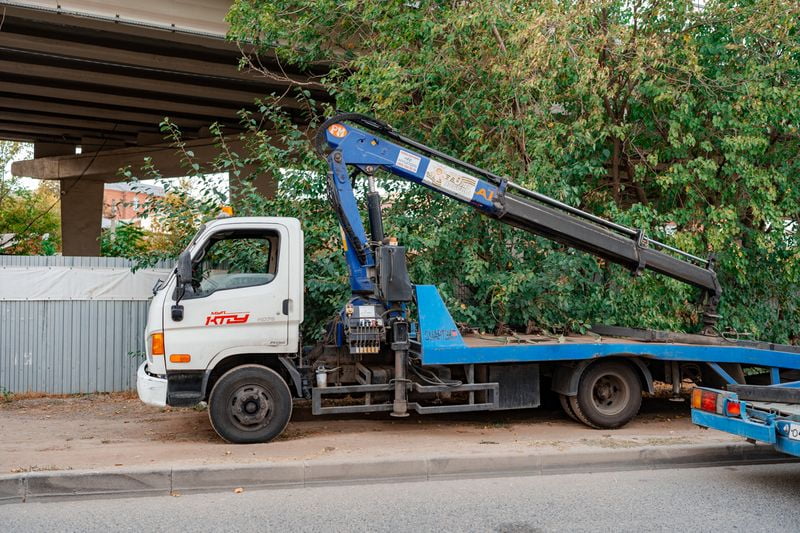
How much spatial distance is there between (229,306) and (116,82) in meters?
14.4

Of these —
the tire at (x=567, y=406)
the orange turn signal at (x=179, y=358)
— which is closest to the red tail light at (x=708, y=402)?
the tire at (x=567, y=406)

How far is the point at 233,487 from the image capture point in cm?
653

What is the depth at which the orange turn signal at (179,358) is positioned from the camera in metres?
7.59

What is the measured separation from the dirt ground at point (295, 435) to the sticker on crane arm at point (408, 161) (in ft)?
10.4

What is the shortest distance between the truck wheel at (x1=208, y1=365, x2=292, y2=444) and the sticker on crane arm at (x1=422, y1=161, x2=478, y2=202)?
291cm

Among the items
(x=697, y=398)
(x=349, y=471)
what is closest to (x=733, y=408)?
(x=697, y=398)

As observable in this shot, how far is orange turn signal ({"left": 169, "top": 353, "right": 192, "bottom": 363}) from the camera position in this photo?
759 cm

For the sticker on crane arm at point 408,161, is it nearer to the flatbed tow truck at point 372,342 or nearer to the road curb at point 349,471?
the flatbed tow truck at point 372,342

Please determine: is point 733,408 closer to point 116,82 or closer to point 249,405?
point 249,405

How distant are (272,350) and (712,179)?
7073 millimetres

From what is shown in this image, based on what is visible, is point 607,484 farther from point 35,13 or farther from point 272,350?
point 35,13

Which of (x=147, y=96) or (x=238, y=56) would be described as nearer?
(x=238, y=56)

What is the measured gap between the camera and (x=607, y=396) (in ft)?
29.5

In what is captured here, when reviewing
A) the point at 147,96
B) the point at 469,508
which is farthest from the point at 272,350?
the point at 147,96
